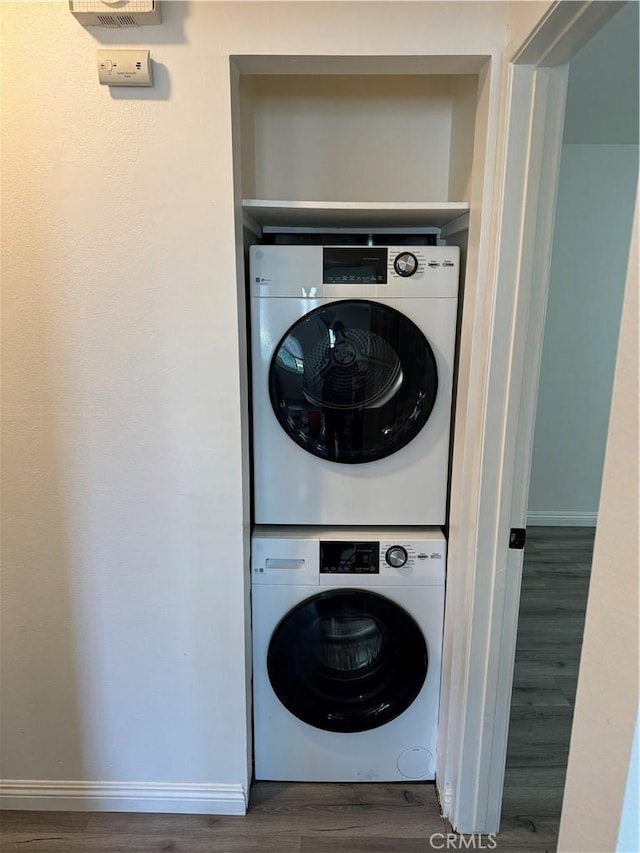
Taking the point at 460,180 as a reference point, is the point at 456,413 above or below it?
below

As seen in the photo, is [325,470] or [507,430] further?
[325,470]

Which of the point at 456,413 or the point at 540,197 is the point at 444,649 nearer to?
the point at 456,413

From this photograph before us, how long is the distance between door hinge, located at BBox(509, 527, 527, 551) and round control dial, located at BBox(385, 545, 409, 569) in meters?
0.33

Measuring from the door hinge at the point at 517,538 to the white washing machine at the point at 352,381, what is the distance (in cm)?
28

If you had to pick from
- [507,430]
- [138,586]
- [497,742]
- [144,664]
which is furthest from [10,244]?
[497,742]

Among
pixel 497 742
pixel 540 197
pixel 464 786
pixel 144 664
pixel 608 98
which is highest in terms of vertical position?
pixel 608 98

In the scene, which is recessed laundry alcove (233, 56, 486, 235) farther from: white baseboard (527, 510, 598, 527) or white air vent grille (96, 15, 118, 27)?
white baseboard (527, 510, 598, 527)

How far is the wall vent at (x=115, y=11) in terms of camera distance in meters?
1.24

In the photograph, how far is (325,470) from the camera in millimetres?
1708

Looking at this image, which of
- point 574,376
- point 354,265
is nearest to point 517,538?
point 354,265

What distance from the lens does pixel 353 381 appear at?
1656 millimetres

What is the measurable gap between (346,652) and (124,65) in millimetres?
1733

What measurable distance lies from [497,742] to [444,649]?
0.28 metres

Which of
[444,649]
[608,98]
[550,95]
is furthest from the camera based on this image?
[608,98]
